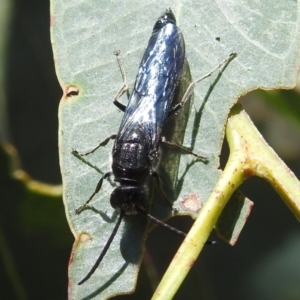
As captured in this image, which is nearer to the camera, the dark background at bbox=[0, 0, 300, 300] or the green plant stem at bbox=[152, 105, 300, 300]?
the green plant stem at bbox=[152, 105, 300, 300]

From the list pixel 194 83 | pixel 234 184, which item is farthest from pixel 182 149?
pixel 234 184

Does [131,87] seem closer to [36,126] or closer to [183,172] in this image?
[183,172]

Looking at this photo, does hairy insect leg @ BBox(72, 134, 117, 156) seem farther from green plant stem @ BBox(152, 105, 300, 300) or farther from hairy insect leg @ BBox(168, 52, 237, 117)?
green plant stem @ BBox(152, 105, 300, 300)

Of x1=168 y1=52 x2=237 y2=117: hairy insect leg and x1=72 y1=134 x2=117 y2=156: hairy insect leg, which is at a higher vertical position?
x1=168 y1=52 x2=237 y2=117: hairy insect leg

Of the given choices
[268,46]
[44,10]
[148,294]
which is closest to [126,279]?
[148,294]

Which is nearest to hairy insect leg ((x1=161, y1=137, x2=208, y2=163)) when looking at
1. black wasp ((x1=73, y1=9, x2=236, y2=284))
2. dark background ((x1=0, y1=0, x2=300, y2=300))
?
black wasp ((x1=73, y1=9, x2=236, y2=284))

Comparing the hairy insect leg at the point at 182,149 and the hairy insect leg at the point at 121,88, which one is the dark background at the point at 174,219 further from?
the hairy insect leg at the point at 121,88
